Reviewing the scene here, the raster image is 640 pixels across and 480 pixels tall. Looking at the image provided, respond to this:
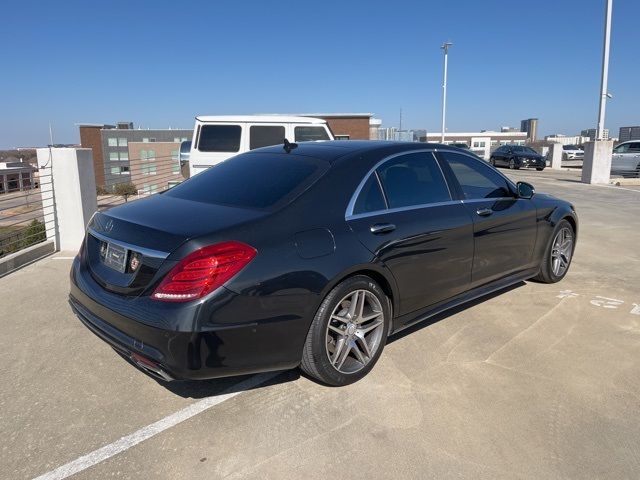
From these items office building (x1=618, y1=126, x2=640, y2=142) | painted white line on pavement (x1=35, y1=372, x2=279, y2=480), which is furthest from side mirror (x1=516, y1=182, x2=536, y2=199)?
office building (x1=618, y1=126, x2=640, y2=142)

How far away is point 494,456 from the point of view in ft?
8.43

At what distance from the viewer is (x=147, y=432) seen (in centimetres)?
276

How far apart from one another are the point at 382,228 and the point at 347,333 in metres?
0.73

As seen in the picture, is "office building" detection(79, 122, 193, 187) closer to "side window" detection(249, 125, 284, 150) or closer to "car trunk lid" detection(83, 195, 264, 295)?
"side window" detection(249, 125, 284, 150)

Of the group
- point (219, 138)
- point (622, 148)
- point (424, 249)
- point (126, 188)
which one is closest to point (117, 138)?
point (126, 188)

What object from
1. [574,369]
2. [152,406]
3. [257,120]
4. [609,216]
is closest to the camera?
[152,406]

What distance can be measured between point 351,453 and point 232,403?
86cm

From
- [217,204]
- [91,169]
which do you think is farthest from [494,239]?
[91,169]

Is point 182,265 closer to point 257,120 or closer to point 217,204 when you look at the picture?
point 217,204

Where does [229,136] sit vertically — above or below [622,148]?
above

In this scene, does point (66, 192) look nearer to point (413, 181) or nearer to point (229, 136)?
point (229, 136)

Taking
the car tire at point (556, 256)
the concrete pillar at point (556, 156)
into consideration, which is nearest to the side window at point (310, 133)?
the car tire at point (556, 256)

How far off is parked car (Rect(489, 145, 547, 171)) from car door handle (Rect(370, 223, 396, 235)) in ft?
90.5

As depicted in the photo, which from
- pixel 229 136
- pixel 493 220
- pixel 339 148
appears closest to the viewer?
pixel 339 148
